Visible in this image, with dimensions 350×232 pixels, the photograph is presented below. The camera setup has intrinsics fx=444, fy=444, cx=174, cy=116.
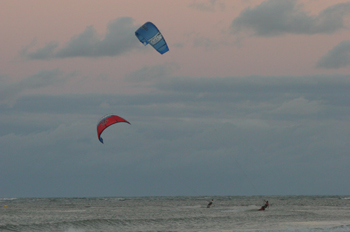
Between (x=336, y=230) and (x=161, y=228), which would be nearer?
(x=336, y=230)

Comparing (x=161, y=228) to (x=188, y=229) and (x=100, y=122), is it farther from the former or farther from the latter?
(x=100, y=122)

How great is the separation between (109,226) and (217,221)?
8130mm

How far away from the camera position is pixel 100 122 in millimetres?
32375

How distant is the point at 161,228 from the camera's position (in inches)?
1136

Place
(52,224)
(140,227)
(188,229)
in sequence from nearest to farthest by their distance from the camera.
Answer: (188,229) → (140,227) → (52,224)

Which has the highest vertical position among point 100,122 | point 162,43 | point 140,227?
point 162,43

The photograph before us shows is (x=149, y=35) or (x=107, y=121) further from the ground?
(x=149, y=35)

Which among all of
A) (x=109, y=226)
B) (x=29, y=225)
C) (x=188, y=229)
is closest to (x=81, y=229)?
(x=109, y=226)

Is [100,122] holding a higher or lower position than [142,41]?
lower

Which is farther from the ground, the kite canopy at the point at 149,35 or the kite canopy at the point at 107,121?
the kite canopy at the point at 149,35

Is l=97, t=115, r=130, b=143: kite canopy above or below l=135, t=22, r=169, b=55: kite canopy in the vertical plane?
below

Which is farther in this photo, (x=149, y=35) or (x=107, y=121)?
(x=107, y=121)

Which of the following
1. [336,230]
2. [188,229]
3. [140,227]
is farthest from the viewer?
[140,227]

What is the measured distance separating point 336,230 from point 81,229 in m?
15.9
